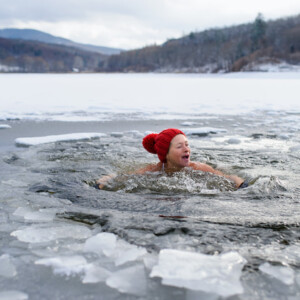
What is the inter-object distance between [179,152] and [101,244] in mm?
1784

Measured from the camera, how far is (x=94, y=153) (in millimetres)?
4434

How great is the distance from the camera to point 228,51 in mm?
66562

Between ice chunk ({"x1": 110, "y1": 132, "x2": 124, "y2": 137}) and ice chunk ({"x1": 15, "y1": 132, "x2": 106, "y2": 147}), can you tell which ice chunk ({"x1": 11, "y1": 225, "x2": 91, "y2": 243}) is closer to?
ice chunk ({"x1": 15, "y1": 132, "x2": 106, "y2": 147})

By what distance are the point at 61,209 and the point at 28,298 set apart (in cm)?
105

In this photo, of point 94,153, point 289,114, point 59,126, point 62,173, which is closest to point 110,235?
point 62,173

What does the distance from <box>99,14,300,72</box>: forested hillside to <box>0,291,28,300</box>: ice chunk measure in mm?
52083

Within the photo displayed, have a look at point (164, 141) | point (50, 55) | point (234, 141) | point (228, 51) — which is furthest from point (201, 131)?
point (50, 55)

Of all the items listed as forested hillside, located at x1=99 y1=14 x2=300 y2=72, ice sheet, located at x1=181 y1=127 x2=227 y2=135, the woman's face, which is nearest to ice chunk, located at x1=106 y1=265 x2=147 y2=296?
the woman's face

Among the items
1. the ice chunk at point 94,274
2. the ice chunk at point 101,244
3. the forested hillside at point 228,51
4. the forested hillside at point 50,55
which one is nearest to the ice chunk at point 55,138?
the ice chunk at point 101,244

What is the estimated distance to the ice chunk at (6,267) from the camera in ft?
4.72

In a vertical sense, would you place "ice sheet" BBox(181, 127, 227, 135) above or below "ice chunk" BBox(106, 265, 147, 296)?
below

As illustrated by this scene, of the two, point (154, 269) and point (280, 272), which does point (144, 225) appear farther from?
point (280, 272)

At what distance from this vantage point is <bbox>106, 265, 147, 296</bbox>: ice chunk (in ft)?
4.31

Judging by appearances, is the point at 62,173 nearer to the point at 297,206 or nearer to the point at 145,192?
the point at 145,192
